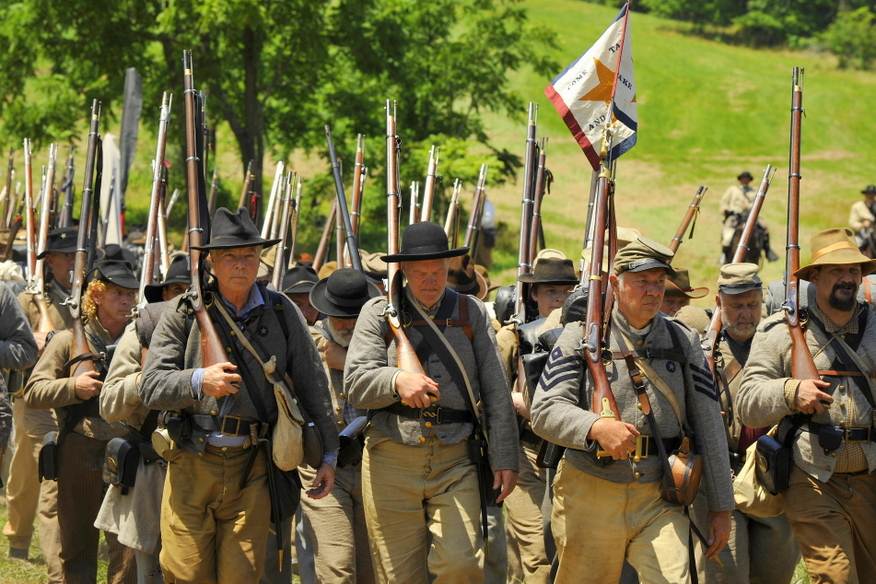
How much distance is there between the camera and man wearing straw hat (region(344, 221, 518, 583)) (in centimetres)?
540

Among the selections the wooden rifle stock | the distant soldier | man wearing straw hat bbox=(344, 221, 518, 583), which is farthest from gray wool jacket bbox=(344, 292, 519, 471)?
the distant soldier

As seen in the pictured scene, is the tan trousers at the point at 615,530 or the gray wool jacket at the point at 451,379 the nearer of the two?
the tan trousers at the point at 615,530

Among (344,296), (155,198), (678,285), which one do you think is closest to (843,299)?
(678,285)

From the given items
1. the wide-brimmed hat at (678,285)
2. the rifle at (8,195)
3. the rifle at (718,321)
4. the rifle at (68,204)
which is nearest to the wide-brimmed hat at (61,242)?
the rifle at (68,204)

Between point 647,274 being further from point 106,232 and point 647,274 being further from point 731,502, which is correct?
point 106,232

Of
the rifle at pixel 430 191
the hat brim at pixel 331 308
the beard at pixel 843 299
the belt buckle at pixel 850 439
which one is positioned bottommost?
the belt buckle at pixel 850 439

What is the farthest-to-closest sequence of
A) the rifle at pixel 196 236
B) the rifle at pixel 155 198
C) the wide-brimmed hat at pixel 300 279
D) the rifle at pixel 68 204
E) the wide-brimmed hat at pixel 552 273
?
1. the rifle at pixel 68 204
2. the wide-brimmed hat at pixel 300 279
3. the rifle at pixel 155 198
4. the wide-brimmed hat at pixel 552 273
5. the rifle at pixel 196 236

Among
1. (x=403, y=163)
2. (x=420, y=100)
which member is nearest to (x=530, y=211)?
(x=403, y=163)

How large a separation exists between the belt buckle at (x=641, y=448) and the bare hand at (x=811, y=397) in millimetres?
1014

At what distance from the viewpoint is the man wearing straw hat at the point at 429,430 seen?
5398mm

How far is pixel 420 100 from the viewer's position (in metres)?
25.0

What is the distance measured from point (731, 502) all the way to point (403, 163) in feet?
62.0

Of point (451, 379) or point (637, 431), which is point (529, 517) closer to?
point (451, 379)

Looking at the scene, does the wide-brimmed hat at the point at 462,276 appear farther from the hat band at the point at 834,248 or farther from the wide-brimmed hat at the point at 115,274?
the hat band at the point at 834,248
